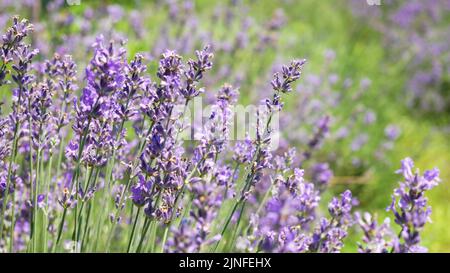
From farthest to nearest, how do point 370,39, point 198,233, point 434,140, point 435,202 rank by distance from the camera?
point 370,39 → point 434,140 → point 435,202 → point 198,233

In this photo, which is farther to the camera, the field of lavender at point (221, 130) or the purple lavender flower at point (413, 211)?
the field of lavender at point (221, 130)

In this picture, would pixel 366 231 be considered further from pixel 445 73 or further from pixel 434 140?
pixel 445 73

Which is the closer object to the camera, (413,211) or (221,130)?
(413,211)

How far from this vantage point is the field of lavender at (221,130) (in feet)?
4.71

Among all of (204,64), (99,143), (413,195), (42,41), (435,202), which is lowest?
(435,202)

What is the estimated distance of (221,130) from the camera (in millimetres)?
1529

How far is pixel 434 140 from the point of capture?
17.6ft

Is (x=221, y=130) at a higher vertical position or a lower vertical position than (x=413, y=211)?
higher

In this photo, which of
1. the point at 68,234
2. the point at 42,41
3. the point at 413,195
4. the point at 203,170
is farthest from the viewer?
the point at 42,41

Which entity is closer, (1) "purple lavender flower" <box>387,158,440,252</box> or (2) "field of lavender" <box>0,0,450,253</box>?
(1) "purple lavender flower" <box>387,158,440,252</box>

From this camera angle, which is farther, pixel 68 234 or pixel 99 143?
pixel 68 234

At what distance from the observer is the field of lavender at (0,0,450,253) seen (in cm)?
144

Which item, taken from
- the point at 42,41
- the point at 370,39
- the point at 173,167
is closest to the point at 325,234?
the point at 173,167
